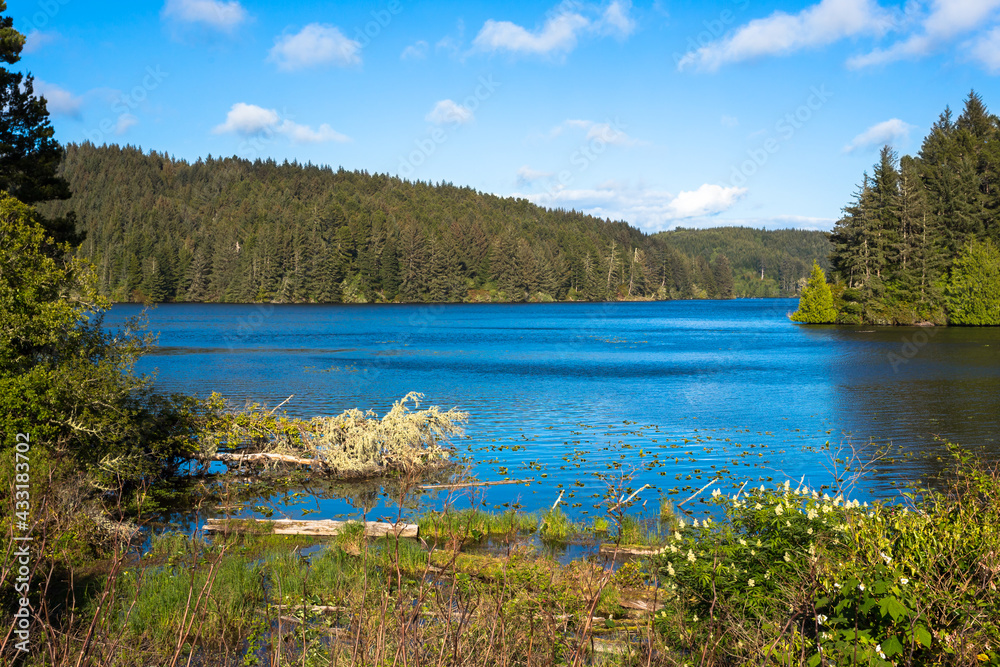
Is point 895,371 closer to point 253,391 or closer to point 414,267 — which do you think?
point 253,391

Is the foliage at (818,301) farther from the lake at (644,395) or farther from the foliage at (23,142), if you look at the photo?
the foliage at (23,142)

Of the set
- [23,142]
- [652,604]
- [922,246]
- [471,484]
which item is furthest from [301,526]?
[922,246]

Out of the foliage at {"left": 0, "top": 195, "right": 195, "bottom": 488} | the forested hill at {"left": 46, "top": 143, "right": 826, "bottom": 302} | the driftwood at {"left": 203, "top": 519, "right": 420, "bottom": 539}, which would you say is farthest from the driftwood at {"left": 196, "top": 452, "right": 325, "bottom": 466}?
the forested hill at {"left": 46, "top": 143, "right": 826, "bottom": 302}

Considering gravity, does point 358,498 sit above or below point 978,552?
below

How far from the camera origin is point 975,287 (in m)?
71.1

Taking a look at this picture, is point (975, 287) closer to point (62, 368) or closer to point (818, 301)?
point (818, 301)

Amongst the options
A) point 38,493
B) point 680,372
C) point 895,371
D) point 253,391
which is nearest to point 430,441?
point 38,493

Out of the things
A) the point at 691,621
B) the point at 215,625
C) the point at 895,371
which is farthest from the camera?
the point at 895,371

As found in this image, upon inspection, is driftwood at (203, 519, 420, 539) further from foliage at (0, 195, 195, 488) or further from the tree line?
the tree line

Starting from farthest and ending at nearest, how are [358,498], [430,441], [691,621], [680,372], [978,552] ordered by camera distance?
[680,372]
[430,441]
[358,498]
[691,621]
[978,552]

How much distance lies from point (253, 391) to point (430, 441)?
644 inches

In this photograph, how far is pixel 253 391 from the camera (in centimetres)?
3114

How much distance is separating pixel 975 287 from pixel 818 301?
601 inches

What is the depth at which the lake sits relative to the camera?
57.5 feet
